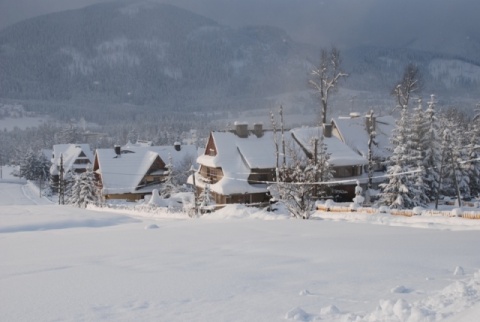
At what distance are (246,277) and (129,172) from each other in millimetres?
55129

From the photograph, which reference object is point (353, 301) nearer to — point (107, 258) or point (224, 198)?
point (107, 258)

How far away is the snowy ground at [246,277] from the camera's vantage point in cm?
566

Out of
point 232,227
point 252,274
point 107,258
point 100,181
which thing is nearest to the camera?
point 252,274

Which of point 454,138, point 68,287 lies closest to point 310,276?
point 68,287

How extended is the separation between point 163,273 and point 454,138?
39.0m

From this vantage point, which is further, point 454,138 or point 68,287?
point 454,138

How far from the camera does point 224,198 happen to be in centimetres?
4022

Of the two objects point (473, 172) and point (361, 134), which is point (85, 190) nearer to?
point (361, 134)

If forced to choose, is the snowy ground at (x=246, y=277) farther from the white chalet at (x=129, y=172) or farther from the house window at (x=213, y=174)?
the white chalet at (x=129, y=172)

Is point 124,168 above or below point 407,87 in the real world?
below

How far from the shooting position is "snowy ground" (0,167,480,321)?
5660 mm

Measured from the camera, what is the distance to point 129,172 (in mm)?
60656

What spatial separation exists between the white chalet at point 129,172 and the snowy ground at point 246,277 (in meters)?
46.9

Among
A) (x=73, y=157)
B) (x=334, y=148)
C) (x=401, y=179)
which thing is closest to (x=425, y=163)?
(x=401, y=179)
